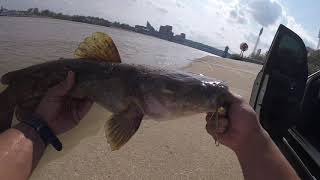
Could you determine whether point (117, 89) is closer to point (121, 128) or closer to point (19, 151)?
point (121, 128)

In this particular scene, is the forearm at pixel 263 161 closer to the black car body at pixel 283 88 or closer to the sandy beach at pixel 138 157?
the black car body at pixel 283 88

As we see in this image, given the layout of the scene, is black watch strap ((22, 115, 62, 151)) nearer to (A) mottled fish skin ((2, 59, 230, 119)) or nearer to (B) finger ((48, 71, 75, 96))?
(B) finger ((48, 71, 75, 96))

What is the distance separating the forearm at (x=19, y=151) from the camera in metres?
1.90

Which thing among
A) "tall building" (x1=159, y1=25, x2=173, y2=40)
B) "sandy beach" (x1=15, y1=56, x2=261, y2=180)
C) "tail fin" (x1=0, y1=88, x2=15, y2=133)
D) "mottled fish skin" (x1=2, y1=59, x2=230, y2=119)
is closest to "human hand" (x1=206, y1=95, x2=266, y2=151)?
"mottled fish skin" (x1=2, y1=59, x2=230, y2=119)

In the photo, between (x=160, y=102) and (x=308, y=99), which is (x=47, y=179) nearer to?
(x=160, y=102)

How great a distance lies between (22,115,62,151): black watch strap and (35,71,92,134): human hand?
91 millimetres

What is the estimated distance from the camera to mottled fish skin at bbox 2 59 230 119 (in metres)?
2.37

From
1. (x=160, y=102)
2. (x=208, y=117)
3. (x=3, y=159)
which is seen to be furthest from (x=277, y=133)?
(x=3, y=159)

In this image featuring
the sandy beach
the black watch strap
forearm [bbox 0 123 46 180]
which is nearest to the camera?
forearm [bbox 0 123 46 180]

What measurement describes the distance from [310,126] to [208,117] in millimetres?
2012

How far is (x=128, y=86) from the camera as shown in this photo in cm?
255

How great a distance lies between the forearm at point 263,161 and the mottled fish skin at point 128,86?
1.15 feet

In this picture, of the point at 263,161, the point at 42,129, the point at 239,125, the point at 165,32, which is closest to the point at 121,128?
the point at 42,129

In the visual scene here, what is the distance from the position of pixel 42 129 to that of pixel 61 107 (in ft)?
1.12
